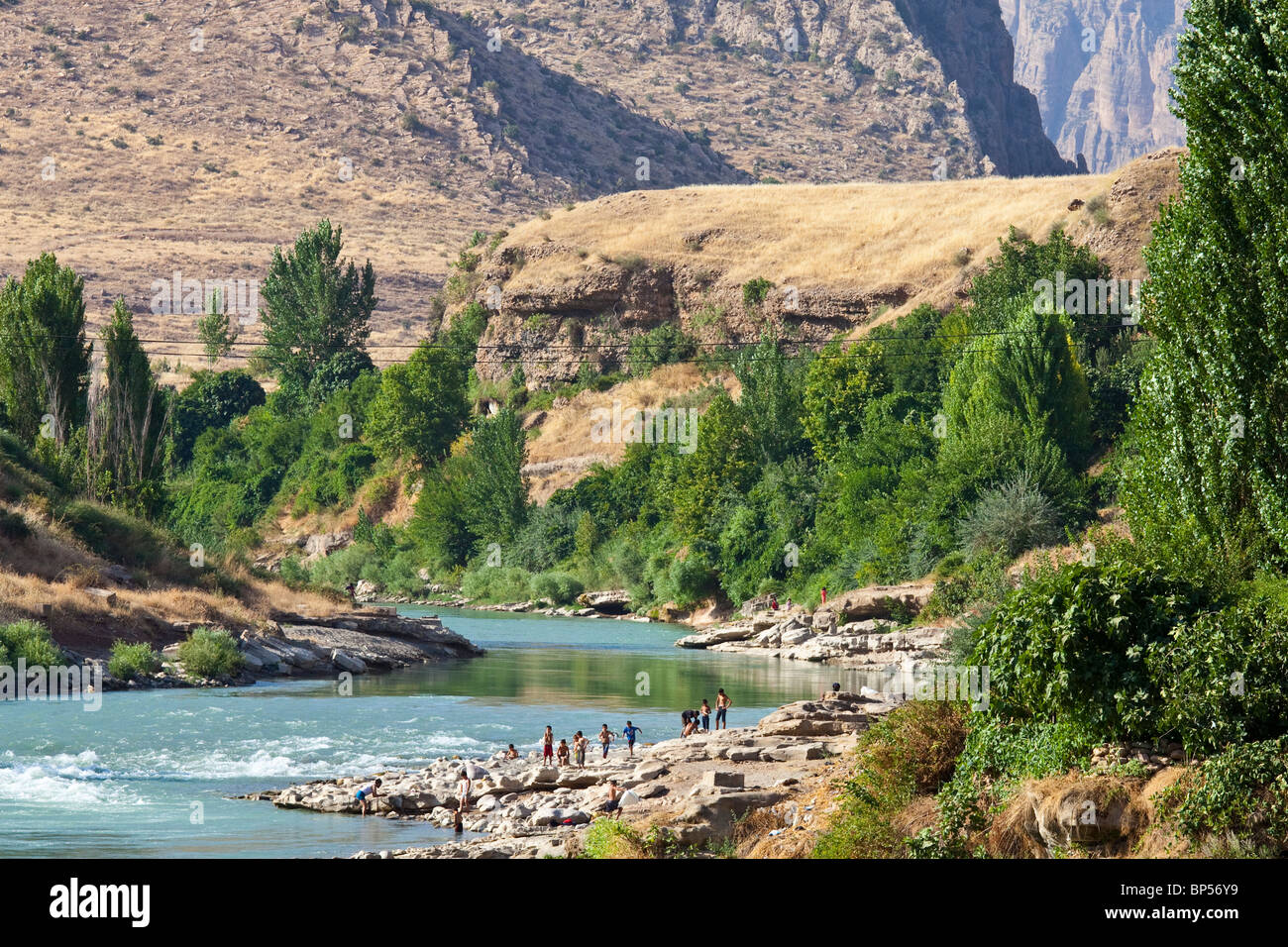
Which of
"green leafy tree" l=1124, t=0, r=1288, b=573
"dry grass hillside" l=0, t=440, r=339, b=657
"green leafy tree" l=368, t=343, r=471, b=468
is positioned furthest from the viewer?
"green leafy tree" l=368, t=343, r=471, b=468

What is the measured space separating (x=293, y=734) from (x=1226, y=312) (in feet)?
66.4

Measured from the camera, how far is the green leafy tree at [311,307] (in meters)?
96.3

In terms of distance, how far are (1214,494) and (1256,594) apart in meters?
3.26

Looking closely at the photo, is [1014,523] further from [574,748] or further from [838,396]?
[574,748]

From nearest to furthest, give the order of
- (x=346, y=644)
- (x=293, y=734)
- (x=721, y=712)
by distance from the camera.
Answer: (x=293, y=734)
(x=721, y=712)
(x=346, y=644)

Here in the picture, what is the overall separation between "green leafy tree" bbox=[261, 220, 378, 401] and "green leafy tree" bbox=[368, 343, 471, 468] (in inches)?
429

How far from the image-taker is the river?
68.9ft

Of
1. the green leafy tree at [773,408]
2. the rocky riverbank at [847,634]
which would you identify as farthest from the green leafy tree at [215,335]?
the rocky riverbank at [847,634]

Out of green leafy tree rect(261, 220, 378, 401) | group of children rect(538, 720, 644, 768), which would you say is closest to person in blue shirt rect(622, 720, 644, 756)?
group of children rect(538, 720, 644, 768)

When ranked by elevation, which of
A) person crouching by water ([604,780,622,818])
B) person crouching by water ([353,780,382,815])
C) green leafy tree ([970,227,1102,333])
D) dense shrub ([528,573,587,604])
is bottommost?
dense shrub ([528,573,587,604])

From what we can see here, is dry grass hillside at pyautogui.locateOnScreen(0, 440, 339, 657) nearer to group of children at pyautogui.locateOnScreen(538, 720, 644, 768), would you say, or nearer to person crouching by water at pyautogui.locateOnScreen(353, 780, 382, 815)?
group of children at pyautogui.locateOnScreen(538, 720, 644, 768)

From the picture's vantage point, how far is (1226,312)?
59.4ft

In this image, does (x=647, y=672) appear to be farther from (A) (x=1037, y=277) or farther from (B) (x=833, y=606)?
(A) (x=1037, y=277)

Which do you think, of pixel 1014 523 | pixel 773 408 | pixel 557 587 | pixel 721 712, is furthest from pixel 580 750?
pixel 773 408
